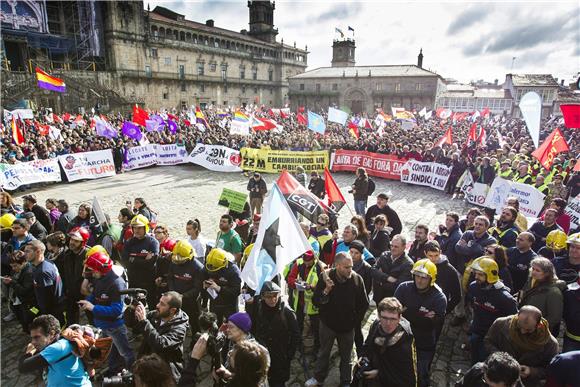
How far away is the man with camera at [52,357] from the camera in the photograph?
3074mm

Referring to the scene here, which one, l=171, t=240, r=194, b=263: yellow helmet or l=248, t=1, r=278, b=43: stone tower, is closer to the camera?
l=171, t=240, r=194, b=263: yellow helmet

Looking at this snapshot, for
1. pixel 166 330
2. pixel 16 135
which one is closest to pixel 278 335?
pixel 166 330

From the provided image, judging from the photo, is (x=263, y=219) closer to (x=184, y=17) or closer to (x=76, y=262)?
(x=76, y=262)

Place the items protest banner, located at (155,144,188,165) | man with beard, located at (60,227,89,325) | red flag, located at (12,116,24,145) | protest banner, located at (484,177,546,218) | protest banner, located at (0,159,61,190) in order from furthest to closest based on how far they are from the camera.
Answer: protest banner, located at (155,144,188,165)
red flag, located at (12,116,24,145)
protest banner, located at (0,159,61,190)
protest banner, located at (484,177,546,218)
man with beard, located at (60,227,89,325)

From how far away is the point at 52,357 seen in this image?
310 centimetres

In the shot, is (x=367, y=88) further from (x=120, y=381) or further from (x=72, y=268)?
(x=120, y=381)

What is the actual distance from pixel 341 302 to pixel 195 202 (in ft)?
32.0

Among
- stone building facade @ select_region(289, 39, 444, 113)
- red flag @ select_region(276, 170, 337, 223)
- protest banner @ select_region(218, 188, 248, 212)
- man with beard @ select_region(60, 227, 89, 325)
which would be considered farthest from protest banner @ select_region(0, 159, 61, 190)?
stone building facade @ select_region(289, 39, 444, 113)

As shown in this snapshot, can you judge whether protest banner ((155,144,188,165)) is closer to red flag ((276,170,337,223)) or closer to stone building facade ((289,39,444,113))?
red flag ((276,170,337,223))

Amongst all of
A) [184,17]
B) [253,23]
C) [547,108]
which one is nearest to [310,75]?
[253,23]

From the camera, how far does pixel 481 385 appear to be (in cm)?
295

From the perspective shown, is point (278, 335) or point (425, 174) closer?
point (278, 335)

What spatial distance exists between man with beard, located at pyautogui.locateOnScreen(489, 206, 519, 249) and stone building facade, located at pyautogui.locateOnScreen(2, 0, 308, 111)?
1536 inches

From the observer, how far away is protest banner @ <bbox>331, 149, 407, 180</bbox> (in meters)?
16.5
